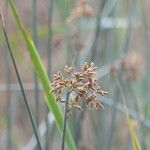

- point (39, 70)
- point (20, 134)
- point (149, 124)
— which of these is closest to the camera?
point (39, 70)

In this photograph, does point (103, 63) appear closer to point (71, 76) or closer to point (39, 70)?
point (39, 70)

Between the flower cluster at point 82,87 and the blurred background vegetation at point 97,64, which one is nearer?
the flower cluster at point 82,87

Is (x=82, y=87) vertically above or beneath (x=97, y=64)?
beneath

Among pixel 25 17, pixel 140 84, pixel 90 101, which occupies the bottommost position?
pixel 90 101

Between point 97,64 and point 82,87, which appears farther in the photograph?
point 97,64

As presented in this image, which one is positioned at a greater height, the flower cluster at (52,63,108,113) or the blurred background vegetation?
the blurred background vegetation

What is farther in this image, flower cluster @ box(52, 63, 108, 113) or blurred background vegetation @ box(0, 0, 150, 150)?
blurred background vegetation @ box(0, 0, 150, 150)

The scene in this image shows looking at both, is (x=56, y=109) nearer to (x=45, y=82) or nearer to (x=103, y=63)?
(x=45, y=82)

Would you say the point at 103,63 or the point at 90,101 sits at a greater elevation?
the point at 103,63

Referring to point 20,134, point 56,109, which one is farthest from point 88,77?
point 20,134

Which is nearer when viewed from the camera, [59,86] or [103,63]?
[59,86]

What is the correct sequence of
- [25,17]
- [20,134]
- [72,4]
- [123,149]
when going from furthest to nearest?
[25,17] → [20,134] → [123,149] → [72,4]
